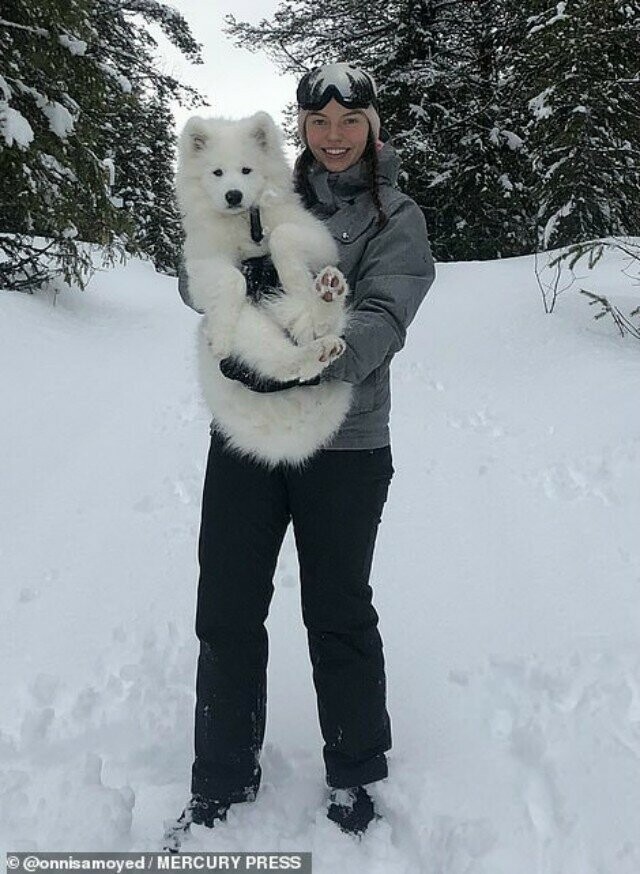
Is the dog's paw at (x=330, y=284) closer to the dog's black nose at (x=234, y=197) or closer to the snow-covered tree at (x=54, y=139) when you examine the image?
the dog's black nose at (x=234, y=197)

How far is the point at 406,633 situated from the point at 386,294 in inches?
74.4

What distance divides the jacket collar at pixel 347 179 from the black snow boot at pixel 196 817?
1.92 meters

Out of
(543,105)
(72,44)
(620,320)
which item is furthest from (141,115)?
(620,320)

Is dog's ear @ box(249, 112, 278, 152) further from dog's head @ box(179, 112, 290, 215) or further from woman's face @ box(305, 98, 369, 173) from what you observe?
woman's face @ box(305, 98, 369, 173)

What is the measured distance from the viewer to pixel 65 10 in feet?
28.5

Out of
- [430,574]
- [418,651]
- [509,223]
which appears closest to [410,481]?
[430,574]

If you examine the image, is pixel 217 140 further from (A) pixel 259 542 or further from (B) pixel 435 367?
(B) pixel 435 367

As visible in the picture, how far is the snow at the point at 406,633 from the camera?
7.63 ft

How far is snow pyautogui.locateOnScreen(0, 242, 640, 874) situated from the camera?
2.33 m

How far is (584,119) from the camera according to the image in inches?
427

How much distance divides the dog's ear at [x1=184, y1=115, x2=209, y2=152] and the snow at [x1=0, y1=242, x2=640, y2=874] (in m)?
2.10

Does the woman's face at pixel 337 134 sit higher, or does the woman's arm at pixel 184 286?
the woman's face at pixel 337 134

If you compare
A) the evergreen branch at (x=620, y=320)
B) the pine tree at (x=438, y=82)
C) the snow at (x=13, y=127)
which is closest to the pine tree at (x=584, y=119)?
the pine tree at (x=438, y=82)

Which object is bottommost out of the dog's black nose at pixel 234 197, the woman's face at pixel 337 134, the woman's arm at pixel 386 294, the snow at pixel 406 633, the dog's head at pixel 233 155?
the snow at pixel 406 633
